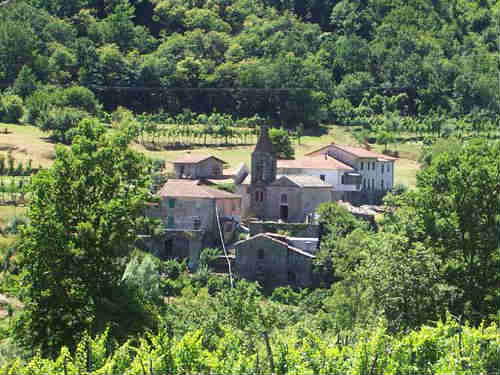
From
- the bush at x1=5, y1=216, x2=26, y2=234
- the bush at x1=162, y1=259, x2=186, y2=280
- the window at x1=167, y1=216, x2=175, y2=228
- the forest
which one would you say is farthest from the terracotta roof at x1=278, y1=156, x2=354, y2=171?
the bush at x1=5, y1=216, x2=26, y2=234

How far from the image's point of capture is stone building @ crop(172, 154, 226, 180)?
71.8 meters

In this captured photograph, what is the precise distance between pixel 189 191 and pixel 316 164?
1385 cm

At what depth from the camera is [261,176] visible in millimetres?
68000

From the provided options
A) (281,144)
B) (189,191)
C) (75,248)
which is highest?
(75,248)

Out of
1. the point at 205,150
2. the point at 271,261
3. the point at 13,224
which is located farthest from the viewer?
the point at 205,150

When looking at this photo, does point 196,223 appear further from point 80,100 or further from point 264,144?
point 80,100

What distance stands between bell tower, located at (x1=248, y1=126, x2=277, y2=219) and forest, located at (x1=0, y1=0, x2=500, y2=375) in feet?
23.3

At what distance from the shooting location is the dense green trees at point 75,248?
98.2 feet

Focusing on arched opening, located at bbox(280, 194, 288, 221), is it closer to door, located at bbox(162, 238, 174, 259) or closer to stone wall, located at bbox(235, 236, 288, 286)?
stone wall, located at bbox(235, 236, 288, 286)

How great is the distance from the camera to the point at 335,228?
59.4 m

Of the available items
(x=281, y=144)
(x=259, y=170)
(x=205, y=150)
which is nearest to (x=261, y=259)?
(x=259, y=170)

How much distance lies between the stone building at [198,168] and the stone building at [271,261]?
14.0 metres

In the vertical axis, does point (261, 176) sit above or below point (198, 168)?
below

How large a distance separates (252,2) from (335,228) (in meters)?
121
